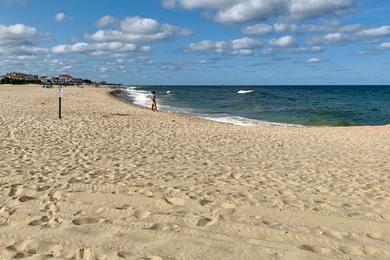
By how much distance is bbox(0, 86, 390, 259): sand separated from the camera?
4125mm

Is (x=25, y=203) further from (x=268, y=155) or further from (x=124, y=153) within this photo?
(x=268, y=155)

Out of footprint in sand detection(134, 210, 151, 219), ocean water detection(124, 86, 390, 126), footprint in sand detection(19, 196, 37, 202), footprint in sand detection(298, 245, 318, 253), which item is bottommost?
ocean water detection(124, 86, 390, 126)

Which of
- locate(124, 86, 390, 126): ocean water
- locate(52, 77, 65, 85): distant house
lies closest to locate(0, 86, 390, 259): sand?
locate(124, 86, 390, 126): ocean water

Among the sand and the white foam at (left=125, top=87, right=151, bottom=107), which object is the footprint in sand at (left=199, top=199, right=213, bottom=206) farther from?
the white foam at (left=125, top=87, right=151, bottom=107)

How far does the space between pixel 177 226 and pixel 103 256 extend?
1049 mm

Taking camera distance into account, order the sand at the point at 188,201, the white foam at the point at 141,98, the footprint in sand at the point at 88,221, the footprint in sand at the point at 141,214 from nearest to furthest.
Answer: the sand at the point at 188,201
the footprint in sand at the point at 88,221
the footprint in sand at the point at 141,214
the white foam at the point at 141,98

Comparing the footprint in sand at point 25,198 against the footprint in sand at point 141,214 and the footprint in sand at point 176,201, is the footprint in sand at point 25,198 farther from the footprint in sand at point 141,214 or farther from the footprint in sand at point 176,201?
the footprint in sand at point 176,201

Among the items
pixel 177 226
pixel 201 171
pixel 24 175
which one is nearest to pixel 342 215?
pixel 177 226

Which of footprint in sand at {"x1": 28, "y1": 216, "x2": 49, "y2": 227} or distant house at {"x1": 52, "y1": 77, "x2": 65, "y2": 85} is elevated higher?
distant house at {"x1": 52, "y1": 77, "x2": 65, "y2": 85}

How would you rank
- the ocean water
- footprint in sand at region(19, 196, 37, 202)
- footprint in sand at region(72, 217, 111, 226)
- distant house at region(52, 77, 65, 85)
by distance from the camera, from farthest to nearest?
distant house at region(52, 77, 65, 85) → the ocean water → footprint in sand at region(19, 196, 37, 202) → footprint in sand at region(72, 217, 111, 226)

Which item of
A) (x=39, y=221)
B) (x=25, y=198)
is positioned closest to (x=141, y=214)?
(x=39, y=221)

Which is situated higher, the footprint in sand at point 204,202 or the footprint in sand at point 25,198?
the footprint in sand at point 25,198

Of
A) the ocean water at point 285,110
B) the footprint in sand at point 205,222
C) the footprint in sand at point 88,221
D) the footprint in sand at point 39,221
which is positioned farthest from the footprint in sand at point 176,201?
the ocean water at point 285,110

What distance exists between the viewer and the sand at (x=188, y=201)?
4125 millimetres
